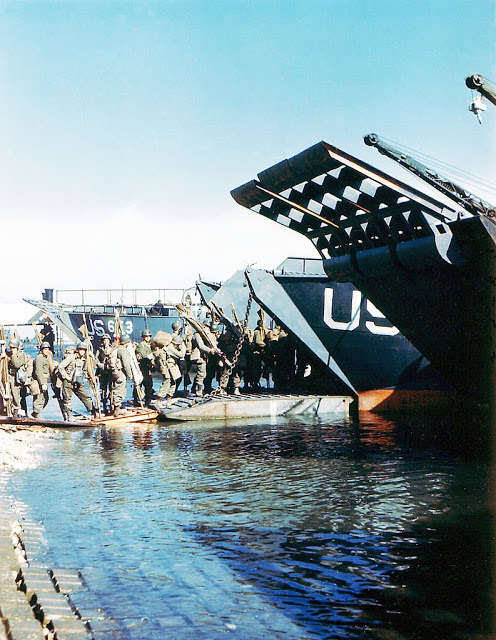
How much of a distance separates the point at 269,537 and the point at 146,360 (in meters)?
10.1

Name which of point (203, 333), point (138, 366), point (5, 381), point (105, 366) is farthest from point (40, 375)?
point (203, 333)

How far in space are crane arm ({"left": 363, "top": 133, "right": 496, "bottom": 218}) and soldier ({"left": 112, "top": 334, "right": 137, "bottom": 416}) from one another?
270 inches

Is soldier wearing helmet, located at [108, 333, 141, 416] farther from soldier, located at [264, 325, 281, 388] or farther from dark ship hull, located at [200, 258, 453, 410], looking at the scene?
soldier, located at [264, 325, 281, 388]

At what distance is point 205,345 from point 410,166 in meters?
7.65

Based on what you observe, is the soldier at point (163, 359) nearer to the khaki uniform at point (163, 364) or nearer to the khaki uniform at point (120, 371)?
the khaki uniform at point (163, 364)

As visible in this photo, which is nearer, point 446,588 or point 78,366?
point 446,588

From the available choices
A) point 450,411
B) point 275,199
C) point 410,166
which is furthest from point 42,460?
point 450,411

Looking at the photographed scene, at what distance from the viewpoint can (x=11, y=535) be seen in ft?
Answer: 18.0

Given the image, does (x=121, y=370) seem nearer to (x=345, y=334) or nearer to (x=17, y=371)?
(x=17, y=371)

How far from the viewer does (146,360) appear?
1570 cm

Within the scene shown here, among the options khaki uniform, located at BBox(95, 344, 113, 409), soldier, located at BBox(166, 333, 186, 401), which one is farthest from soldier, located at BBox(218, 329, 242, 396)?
khaki uniform, located at BBox(95, 344, 113, 409)

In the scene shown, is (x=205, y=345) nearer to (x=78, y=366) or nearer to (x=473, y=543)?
(x=78, y=366)

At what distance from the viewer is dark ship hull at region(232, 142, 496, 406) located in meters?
8.51

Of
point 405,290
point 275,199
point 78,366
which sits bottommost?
point 78,366
